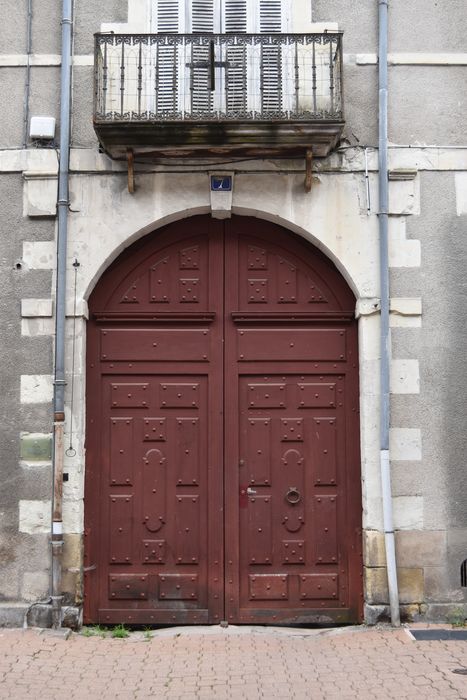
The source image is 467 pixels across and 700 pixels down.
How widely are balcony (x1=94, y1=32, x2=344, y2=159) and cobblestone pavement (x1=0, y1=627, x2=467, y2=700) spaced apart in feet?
13.0

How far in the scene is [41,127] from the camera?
685 cm

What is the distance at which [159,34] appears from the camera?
6.76 m

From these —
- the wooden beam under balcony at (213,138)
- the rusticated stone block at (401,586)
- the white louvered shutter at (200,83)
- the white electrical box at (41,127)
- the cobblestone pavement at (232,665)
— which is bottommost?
the cobblestone pavement at (232,665)

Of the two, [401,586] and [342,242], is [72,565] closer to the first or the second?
[401,586]

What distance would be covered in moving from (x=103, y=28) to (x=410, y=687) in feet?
19.0

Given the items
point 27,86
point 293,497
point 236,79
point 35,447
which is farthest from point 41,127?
point 293,497

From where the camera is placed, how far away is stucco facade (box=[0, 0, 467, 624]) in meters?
6.56

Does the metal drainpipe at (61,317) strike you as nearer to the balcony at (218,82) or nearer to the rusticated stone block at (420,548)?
the balcony at (218,82)

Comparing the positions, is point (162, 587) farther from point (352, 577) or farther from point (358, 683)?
point (358, 683)

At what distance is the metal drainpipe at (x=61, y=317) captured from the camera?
21.2ft

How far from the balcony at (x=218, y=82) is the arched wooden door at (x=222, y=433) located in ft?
2.54

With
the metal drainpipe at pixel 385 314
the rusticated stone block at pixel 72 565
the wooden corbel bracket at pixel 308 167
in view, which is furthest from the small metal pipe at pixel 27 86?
the rusticated stone block at pixel 72 565

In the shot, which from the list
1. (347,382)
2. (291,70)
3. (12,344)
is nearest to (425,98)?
(291,70)

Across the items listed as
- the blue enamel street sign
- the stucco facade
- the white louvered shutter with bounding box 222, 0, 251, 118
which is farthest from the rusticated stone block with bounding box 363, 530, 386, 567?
the white louvered shutter with bounding box 222, 0, 251, 118
